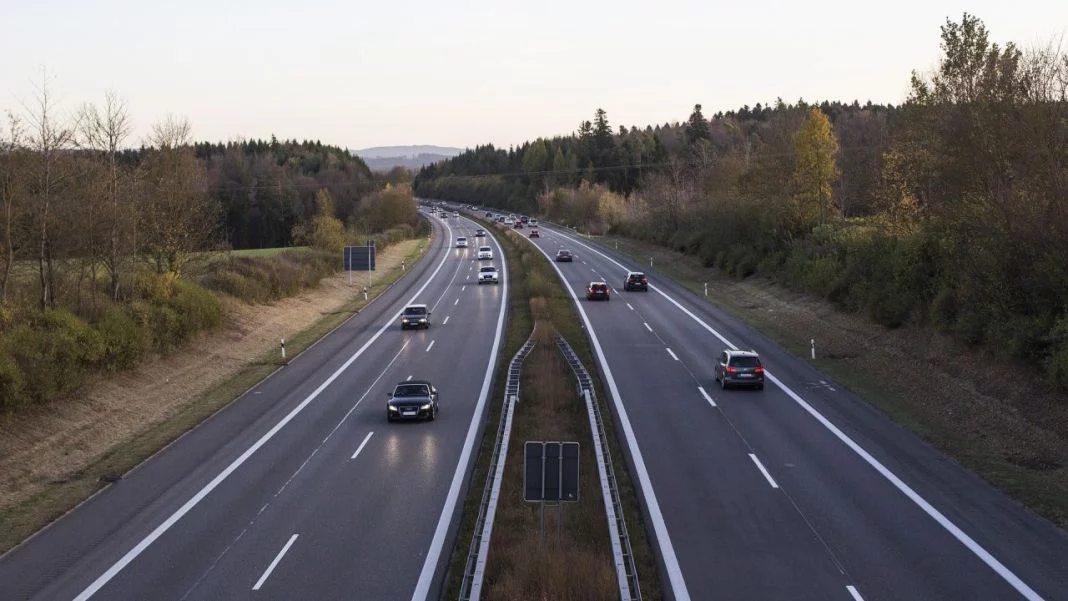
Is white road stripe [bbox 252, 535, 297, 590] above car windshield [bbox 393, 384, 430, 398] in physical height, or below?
below

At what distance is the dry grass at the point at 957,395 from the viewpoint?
2048 centimetres

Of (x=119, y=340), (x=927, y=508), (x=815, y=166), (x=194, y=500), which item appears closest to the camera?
(x=927, y=508)

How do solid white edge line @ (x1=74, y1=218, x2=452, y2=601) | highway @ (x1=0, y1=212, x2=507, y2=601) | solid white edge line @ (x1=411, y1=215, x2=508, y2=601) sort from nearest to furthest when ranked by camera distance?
solid white edge line @ (x1=411, y1=215, x2=508, y2=601), highway @ (x1=0, y1=212, x2=507, y2=601), solid white edge line @ (x1=74, y1=218, x2=452, y2=601)

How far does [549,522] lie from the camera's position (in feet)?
56.1

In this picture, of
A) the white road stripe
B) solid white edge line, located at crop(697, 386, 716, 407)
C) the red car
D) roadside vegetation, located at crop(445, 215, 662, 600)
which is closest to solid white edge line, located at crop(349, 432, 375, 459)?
roadside vegetation, located at crop(445, 215, 662, 600)

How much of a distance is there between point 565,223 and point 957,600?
441 feet

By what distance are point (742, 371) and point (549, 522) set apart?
14680 mm

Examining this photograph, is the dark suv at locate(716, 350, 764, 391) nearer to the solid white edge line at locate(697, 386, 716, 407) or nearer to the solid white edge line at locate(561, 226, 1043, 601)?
the solid white edge line at locate(697, 386, 716, 407)

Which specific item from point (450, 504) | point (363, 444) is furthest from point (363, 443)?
point (450, 504)

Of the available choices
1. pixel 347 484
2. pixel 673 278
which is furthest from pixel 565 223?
pixel 347 484

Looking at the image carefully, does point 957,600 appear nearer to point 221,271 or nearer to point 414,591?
point 414,591

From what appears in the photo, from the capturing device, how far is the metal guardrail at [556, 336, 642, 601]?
13.1 metres

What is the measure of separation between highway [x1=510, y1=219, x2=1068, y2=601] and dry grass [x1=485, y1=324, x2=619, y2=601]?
1149mm

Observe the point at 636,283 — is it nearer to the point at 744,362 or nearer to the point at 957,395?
the point at 744,362
